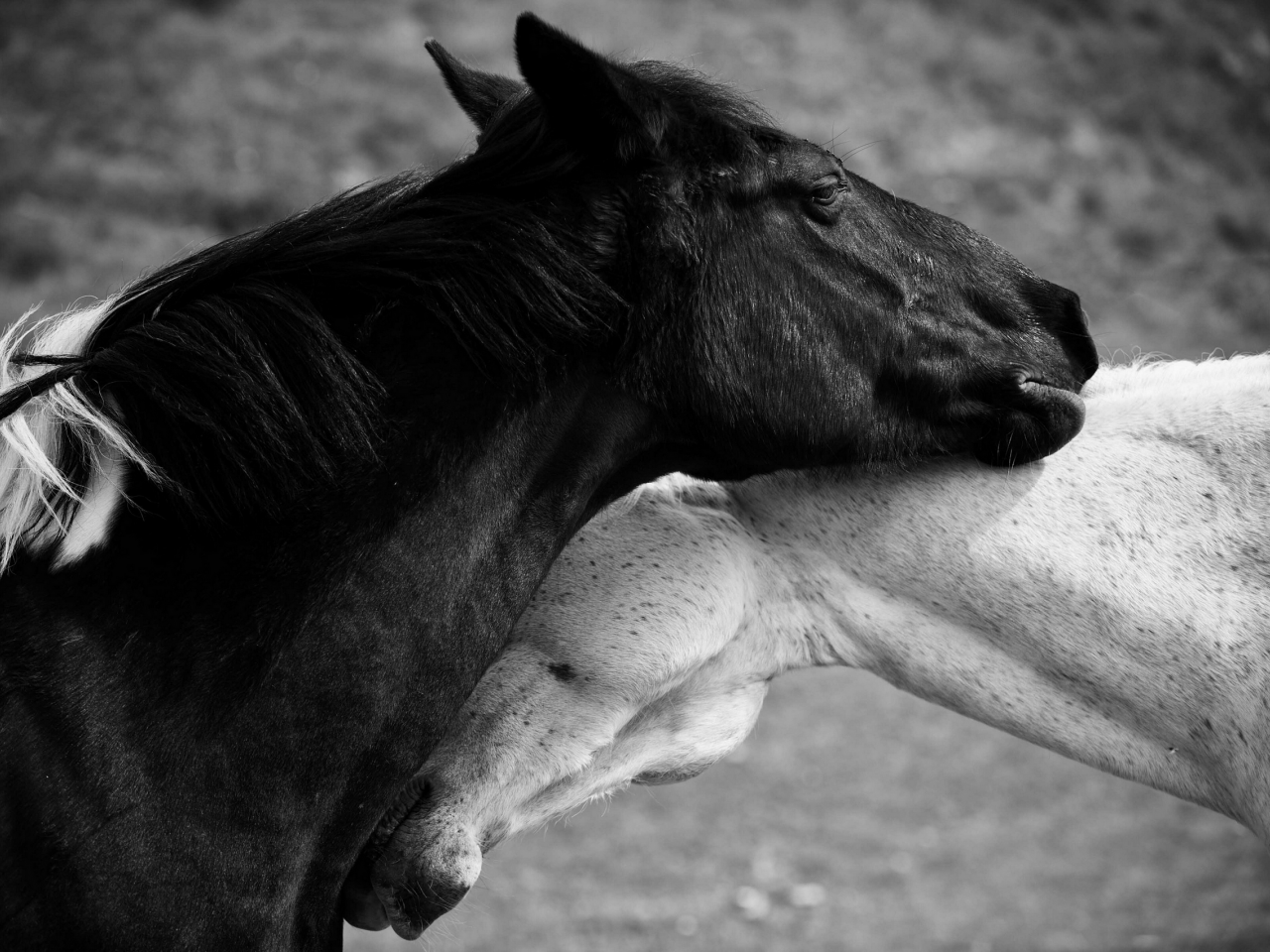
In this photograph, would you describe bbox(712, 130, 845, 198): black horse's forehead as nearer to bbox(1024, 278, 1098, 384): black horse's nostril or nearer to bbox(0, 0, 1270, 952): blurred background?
bbox(1024, 278, 1098, 384): black horse's nostril

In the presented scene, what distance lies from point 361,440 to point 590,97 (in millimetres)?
726

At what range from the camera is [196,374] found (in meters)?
2.02

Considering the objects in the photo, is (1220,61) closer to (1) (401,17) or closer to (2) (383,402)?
(1) (401,17)

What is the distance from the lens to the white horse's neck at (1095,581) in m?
2.31

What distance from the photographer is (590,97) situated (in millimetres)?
2078

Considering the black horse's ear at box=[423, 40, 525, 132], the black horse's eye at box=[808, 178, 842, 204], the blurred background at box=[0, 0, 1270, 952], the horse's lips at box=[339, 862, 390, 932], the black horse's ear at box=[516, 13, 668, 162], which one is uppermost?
the black horse's ear at box=[516, 13, 668, 162]

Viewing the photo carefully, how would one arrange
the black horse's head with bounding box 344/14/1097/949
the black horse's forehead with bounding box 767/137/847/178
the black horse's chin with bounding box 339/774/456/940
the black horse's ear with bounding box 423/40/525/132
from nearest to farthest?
the black horse's head with bounding box 344/14/1097/949, the black horse's forehead with bounding box 767/137/847/178, the black horse's chin with bounding box 339/774/456/940, the black horse's ear with bounding box 423/40/525/132

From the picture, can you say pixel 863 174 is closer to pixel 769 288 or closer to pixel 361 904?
pixel 769 288

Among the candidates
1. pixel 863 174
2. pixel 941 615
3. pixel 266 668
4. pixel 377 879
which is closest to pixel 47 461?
pixel 266 668

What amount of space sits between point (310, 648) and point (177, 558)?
0.91ft

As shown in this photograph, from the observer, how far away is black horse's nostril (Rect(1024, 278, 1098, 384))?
7.93ft

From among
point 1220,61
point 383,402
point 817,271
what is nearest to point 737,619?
point 817,271

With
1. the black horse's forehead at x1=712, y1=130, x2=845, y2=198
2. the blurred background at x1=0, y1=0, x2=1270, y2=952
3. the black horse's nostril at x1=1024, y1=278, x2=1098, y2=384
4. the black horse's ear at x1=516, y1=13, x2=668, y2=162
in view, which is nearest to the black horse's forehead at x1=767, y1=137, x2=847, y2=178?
the black horse's forehead at x1=712, y1=130, x2=845, y2=198

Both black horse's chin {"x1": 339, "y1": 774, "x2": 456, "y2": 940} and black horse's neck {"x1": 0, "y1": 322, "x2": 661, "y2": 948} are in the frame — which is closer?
black horse's neck {"x1": 0, "y1": 322, "x2": 661, "y2": 948}
